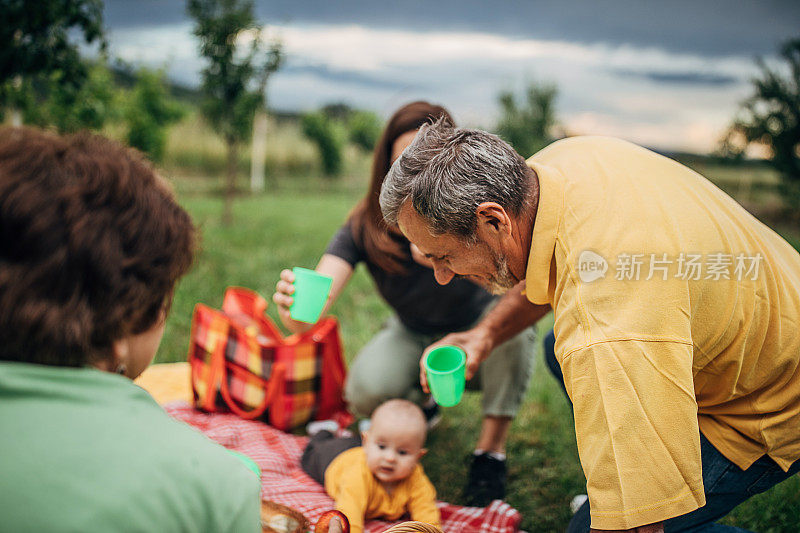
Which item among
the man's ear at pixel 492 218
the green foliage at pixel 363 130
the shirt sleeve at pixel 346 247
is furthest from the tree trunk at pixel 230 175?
the green foliage at pixel 363 130

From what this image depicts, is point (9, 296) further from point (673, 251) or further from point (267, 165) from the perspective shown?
point (267, 165)

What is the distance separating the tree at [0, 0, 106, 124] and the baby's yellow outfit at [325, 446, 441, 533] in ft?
11.3

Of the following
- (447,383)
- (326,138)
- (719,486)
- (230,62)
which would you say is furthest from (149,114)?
(719,486)

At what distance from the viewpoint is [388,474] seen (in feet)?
7.86

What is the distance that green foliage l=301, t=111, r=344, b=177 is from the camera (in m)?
20.0

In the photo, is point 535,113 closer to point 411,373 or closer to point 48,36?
point 48,36

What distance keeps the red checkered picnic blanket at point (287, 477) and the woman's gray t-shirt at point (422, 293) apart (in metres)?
0.87

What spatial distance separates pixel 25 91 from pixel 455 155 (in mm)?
→ 5029

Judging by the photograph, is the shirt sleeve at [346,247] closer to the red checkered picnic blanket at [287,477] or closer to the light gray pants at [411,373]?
the light gray pants at [411,373]

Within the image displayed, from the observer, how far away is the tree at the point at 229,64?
7734mm

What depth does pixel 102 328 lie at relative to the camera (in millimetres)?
1066

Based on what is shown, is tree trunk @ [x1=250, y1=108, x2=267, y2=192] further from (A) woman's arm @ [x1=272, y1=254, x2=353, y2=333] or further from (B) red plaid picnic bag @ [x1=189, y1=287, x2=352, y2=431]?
(A) woman's arm @ [x1=272, y1=254, x2=353, y2=333]

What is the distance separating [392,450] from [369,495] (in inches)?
7.9

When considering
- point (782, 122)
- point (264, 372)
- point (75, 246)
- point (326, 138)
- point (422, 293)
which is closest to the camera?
point (75, 246)
